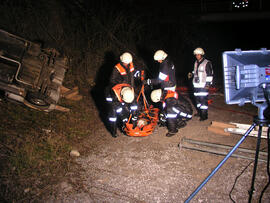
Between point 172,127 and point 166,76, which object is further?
point 172,127

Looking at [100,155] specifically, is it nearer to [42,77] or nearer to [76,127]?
[76,127]

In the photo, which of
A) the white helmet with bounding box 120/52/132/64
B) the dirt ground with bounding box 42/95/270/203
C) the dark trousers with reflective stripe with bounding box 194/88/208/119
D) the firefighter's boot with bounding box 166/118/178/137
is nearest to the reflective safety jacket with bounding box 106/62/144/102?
the white helmet with bounding box 120/52/132/64

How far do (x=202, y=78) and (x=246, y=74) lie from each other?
3.54 metres

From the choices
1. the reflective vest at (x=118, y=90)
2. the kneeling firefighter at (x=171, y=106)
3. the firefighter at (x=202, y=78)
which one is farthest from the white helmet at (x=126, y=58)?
the firefighter at (x=202, y=78)

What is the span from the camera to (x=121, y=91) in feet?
16.3

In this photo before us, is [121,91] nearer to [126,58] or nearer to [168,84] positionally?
[126,58]

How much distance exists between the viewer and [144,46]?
11914 millimetres

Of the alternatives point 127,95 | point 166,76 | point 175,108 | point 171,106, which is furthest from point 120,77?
point 175,108

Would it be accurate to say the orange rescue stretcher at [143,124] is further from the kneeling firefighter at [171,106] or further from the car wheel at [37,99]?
the car wheel at [37,99]

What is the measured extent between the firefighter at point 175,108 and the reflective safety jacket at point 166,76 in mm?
223

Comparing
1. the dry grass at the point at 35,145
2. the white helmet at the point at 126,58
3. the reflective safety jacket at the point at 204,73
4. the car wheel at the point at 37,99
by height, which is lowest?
the dry grass at the point at 35,145

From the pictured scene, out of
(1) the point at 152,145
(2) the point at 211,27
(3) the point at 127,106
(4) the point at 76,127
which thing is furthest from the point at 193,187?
(2) the point at 211,27

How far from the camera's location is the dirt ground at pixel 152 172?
136 inches

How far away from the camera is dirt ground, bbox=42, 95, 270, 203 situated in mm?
3461
